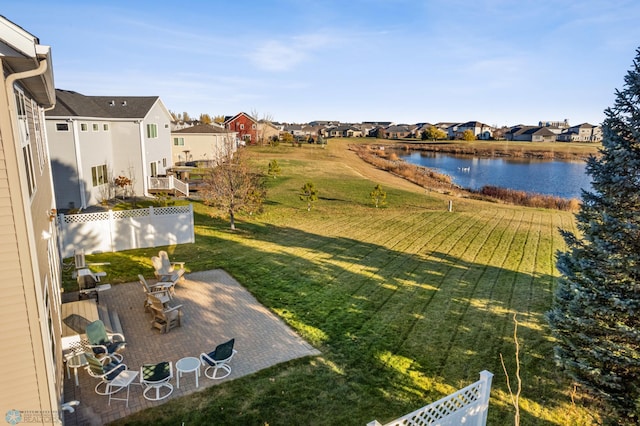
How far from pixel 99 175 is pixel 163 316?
17357 millimetres

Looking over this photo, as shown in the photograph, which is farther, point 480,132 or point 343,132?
point 480,132

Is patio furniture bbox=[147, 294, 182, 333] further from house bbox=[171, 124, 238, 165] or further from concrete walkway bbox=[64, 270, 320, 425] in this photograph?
house bbox=[171, 124, 238, 165]

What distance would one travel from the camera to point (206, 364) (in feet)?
28.2

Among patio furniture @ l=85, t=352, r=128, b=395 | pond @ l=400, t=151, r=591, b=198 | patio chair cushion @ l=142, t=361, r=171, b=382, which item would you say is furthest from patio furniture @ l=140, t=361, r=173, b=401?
pond @ l=400, t=151, r=591, b=198

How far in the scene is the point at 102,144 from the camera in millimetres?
24109

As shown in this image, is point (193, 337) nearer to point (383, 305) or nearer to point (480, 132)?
point (383, 305)

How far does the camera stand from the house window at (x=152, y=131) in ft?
88.0

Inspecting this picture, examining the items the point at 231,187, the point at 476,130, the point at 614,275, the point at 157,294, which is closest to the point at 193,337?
the point at 157,294

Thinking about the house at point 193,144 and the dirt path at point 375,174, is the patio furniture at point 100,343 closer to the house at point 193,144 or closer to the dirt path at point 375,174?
the dirt path at point 375,174

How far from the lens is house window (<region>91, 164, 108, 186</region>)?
22938 mm

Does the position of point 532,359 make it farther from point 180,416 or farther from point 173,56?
point 173,56

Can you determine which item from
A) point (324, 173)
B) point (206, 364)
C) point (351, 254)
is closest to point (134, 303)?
point (206, 364)

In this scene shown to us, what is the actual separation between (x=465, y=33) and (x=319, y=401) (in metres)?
29.5

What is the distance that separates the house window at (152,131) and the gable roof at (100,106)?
51.4 inches
